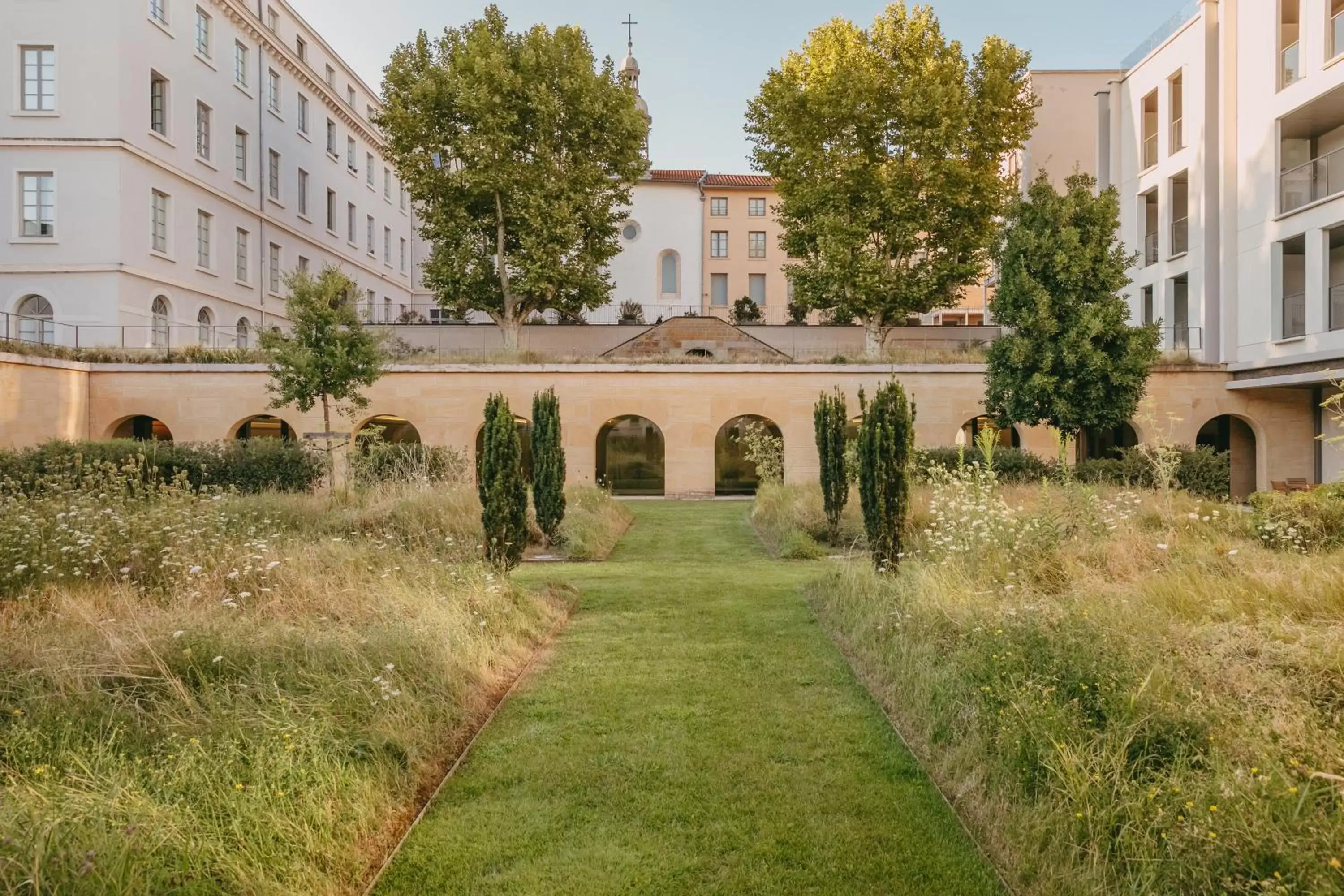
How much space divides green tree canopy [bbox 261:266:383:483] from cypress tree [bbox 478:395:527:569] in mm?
10426

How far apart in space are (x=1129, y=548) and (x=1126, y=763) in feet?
16.9

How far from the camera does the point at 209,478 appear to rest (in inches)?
744

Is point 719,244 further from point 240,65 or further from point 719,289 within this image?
point 240,65

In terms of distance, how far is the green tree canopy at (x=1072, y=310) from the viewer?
20000 mm

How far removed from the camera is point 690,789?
456 centimetres

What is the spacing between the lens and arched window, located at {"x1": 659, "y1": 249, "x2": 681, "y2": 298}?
50812 millimetres

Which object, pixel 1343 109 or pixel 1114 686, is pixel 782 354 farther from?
pixel 1114 686

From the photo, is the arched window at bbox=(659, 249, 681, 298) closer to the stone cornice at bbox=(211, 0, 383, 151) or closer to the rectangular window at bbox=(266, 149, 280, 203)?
the stone cornice at bbox=(211, 0, 383, 151)

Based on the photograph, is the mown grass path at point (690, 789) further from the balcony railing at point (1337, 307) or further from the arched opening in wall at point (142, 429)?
the arched opening in wall at point (142, 429)

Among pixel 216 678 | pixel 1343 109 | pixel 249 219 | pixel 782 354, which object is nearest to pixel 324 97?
pixel 249 219

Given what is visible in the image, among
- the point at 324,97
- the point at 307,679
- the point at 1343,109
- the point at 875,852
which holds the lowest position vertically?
the point at 875,852

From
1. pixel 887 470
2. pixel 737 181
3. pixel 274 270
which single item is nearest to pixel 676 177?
pixel 737 181

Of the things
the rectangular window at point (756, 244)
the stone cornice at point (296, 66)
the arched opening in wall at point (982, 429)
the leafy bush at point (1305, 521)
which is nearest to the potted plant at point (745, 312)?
the rectangular window at point (756, 244)

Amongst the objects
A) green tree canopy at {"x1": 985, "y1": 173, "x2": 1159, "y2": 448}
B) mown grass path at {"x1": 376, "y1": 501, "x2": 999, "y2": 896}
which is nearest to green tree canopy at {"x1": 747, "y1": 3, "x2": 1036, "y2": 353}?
green tree canopy at {"x1": 985, "y1": 173, "x2": 1159, "y2": 448}
